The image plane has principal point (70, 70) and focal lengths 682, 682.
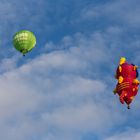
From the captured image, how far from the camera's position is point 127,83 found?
82.4 m

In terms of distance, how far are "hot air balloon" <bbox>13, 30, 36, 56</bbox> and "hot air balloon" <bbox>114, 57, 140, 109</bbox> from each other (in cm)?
2456

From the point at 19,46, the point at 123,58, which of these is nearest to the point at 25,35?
the point at 19,46

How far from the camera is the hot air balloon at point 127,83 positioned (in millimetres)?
82438

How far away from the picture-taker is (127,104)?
3295 inches

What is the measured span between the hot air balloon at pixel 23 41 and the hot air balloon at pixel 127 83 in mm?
24561

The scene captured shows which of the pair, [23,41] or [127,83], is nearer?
[127,83]

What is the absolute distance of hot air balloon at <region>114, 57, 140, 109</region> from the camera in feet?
270

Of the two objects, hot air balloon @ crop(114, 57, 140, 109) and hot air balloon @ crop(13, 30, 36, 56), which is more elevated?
hot air balloon @ crop(13, 30, 36, 56)

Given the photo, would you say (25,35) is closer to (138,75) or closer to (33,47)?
(33,47)

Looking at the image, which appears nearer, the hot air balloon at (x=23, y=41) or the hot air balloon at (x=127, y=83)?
the hot air balloon at (x=127, y=83)

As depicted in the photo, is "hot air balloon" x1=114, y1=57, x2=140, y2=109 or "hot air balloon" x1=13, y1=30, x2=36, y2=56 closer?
"hot air balloon" x1=114, y1=57, x2=140, y2=109

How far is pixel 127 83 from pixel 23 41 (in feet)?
88.6

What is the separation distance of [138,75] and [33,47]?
2696 cm

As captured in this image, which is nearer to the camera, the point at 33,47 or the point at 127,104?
the point at 127,104
